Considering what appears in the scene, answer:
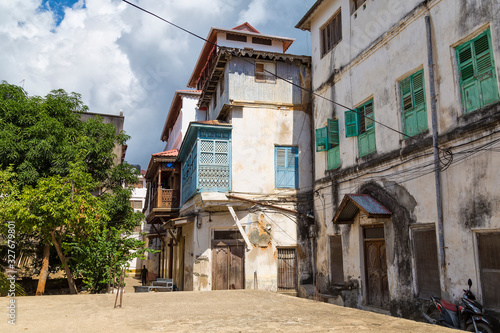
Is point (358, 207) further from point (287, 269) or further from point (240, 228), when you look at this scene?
point (287, 269)

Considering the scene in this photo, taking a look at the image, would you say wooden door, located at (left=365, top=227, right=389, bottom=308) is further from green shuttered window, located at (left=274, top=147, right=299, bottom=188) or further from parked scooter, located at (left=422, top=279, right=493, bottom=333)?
green shuttered window, located at (left=274, top=147, right=299, bottom=188)

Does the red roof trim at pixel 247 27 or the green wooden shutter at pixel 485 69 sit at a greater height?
the red roof trim at pixel 247 27

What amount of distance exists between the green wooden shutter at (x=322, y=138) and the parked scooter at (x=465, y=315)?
22.4 ft

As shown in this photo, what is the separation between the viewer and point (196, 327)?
6.67 meters

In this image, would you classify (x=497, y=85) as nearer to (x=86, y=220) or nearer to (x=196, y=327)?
(x=196, y=327)

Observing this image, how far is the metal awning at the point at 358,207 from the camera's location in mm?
10453

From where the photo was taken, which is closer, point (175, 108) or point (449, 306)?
point (449, 306)

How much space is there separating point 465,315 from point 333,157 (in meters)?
7.01

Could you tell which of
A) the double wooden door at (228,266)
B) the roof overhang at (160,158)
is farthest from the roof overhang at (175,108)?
the double wooden door at (228,266)

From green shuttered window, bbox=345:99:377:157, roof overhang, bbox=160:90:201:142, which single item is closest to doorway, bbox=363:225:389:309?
green shuttered window, bbox=345:99:377:157

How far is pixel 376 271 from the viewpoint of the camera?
11445mm

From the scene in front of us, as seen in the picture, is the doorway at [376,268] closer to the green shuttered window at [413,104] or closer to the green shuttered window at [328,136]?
the green shuttered window at [413,104]

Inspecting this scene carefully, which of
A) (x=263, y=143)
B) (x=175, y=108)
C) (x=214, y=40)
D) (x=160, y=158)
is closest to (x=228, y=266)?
(x=263, y=143)

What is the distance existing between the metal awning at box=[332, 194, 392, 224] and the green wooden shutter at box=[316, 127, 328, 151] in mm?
2834
